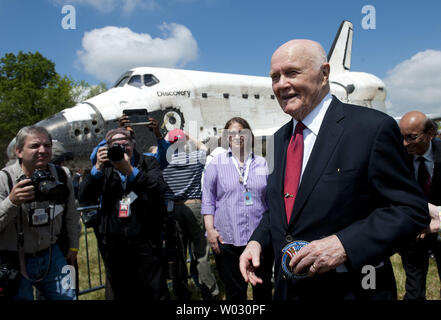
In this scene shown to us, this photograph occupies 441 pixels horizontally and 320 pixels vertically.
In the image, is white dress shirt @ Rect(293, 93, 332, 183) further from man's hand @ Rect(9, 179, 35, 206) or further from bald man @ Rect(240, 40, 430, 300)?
man's hand @ Rect(9, 179, 35, 206)

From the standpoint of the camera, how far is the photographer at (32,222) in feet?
7.32

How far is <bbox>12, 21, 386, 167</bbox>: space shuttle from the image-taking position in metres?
7.39

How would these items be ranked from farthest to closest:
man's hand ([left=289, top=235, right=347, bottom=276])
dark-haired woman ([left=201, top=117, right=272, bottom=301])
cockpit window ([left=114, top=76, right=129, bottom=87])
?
cockpit window ([left=114, top=76, right=129, bottom=87]), dark-haired woman ([left=201, top=117, right=272, bottom=301]), man's hand ([left=289, top=235, right=347, bottom=276])

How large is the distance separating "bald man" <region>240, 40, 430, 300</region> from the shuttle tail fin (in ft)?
61.6

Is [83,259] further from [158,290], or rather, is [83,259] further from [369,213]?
[369,213]

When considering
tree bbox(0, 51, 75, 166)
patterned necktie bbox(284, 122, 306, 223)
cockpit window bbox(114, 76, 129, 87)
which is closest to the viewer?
patterned necktie bbox(284, 122, 306, 223)

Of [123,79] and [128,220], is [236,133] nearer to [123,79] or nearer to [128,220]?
[128,220]

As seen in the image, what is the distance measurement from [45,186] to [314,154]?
1978 millimetres

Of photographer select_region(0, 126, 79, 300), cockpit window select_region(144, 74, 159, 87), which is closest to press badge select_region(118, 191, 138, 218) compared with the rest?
photographer select_region(0, 126, 79, 300)

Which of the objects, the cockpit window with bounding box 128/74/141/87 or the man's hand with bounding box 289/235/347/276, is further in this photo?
the cockpit window with bounding box 128/74/141/87

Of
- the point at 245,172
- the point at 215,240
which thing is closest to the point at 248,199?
the point at 245,172

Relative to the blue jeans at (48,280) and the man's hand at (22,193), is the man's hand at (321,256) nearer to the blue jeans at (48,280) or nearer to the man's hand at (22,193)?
the man's hand at (22,193)

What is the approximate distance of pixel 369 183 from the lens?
4.45 ft
